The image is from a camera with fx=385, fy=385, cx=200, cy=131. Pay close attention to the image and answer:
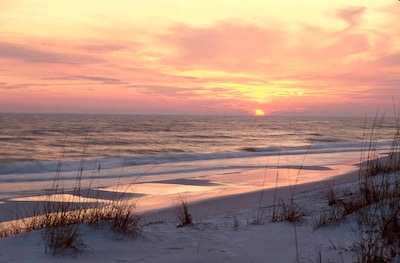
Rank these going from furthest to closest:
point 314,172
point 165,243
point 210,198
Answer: point 314,172 → point 210,198 → point 165,243

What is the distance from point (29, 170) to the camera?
1730cm

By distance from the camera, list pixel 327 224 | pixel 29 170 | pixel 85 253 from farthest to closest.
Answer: pixel 29 170 < pixel 327 224 < pixel 85 253

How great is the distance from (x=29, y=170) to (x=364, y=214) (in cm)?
1602

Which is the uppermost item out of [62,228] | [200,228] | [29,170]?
[62,228]

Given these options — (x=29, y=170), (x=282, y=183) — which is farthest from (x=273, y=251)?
(x=29, y=170)

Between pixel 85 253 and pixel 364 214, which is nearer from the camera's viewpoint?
pixel 85 253

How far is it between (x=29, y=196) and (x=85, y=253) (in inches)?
300

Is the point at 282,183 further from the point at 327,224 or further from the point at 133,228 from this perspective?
the point at 133,228

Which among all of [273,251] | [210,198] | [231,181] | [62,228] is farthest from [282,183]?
[62,228]

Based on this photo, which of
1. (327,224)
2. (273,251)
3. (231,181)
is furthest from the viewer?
(231,181)

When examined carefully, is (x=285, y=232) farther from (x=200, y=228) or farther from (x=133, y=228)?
(x=133, y=228)

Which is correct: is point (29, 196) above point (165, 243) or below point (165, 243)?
below

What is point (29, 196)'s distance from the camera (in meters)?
10.4

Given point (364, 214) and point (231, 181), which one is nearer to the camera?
point (364, 214)
